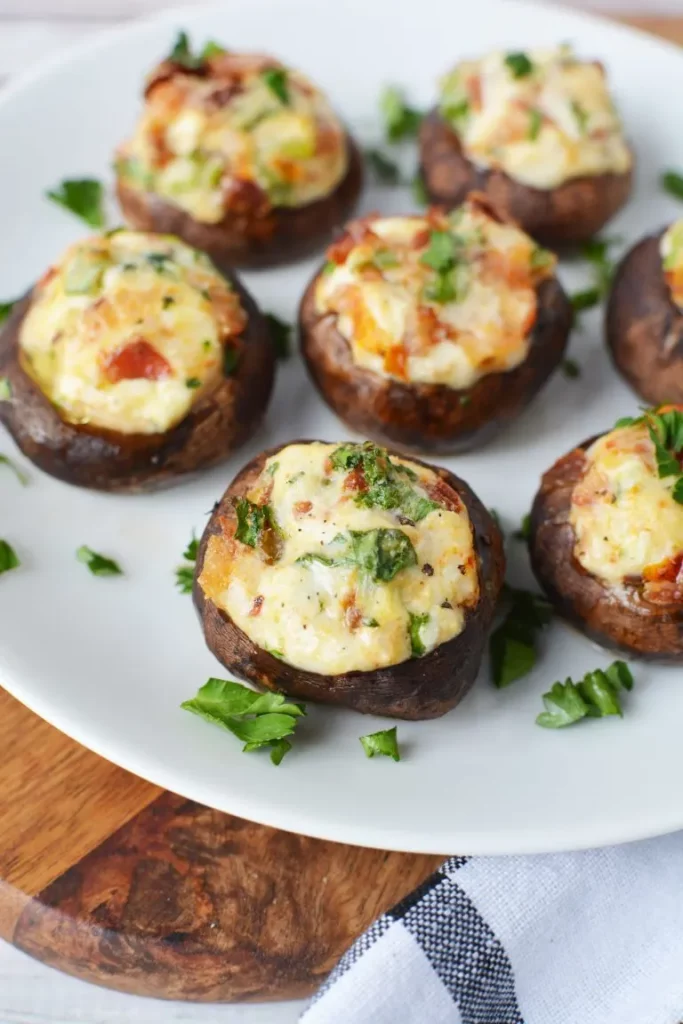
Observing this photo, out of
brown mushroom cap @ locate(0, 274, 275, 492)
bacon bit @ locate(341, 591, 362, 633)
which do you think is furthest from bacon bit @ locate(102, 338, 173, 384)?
bacon bit @ locate(341, 591, 362, 633)

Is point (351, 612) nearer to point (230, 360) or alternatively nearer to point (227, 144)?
point (230, 360)

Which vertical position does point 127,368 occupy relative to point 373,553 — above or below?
above

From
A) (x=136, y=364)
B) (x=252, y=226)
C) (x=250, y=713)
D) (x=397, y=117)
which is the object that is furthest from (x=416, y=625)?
(x=397, y=117)

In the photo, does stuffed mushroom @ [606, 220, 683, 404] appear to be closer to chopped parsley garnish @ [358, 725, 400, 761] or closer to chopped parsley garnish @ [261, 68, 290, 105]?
chopped parsley garnish @ [261, 68, 290, 105]

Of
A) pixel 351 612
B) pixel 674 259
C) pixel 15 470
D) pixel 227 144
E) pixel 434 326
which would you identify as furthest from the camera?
pixel 227 144

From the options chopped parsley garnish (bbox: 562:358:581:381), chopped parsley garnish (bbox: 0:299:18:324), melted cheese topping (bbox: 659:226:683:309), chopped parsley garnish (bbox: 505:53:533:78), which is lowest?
chopped parsley garnish (bbox: 562:358:581:381)

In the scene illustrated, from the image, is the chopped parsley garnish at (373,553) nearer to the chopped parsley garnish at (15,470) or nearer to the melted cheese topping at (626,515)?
the melted cheese topping at (626,515)
